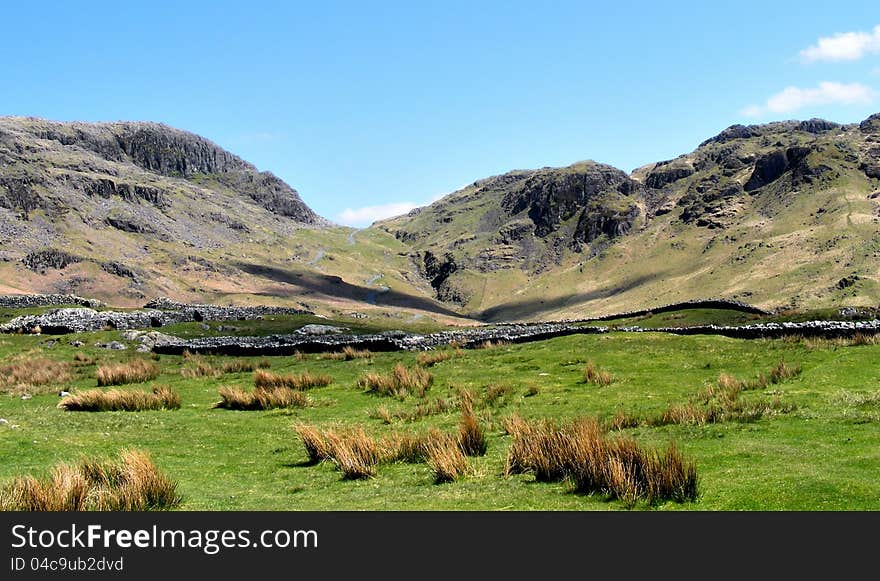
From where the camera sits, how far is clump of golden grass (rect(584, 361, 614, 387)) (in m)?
23.4

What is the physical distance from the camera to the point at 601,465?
10.3 meters

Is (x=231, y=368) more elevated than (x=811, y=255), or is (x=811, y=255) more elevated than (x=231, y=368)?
(x=811, y=255)

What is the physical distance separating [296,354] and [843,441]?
3183 centimetres

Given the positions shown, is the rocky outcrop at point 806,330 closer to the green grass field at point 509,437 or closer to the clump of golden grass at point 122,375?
the green grass field at point 509,437

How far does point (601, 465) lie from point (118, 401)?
17.9m

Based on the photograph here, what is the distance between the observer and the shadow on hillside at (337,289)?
534ft

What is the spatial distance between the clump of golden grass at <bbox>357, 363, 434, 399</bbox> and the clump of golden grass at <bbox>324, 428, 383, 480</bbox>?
9517 millimetres

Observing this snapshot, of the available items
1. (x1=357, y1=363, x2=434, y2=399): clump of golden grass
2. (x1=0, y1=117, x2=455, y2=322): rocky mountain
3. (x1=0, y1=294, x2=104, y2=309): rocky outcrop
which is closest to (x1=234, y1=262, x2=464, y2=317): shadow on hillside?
(x1=0, y1=117, x2=455, y2=322): rocky mountain

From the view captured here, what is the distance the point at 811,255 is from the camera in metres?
125

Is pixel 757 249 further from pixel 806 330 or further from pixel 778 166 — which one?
pixel 806 330
